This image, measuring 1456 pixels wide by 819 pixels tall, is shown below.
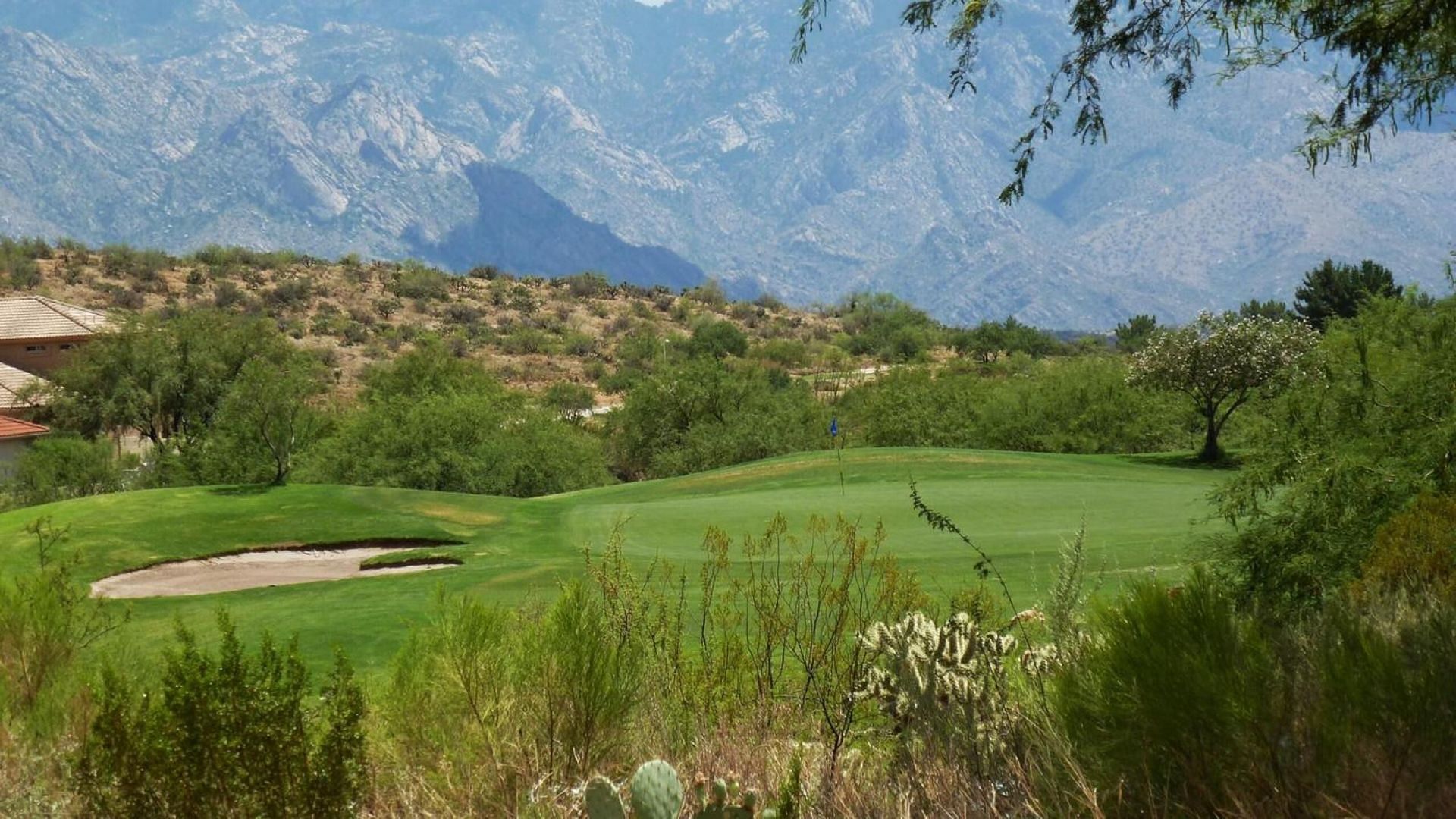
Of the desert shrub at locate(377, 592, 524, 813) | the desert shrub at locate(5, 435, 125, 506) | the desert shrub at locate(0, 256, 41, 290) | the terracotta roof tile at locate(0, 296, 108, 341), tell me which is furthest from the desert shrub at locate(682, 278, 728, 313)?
the desert shrub at locate(377, 592, 524, 813)

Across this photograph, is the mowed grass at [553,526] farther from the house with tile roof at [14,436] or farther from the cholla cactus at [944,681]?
the house with tile roof at [14,436]

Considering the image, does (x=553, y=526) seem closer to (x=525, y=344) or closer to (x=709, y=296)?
(x=525, y=344)

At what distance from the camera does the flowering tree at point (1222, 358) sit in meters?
32.3

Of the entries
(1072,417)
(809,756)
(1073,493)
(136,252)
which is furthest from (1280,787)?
(136,252)

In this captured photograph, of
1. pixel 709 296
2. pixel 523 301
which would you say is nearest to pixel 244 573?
pixel 523 301

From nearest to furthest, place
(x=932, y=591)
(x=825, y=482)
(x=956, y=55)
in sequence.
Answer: (x=956, y=55), (x=932, y=591), (x=825, y=482)

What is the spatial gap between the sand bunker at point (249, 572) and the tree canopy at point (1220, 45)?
11.2 m

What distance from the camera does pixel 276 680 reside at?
5.15 meters

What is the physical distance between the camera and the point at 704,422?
45688mm

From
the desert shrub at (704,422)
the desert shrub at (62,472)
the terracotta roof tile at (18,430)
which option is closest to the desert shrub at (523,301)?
the desert shrub at (704,422)

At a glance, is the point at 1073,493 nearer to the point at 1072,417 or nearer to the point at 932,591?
the point at 932,591

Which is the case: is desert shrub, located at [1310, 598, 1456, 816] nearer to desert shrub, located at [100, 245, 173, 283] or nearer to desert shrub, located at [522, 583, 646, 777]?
desert shrub, located at [522, 583, 646, 777]

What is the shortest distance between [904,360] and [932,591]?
67.8 m

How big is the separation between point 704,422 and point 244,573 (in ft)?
94.1
